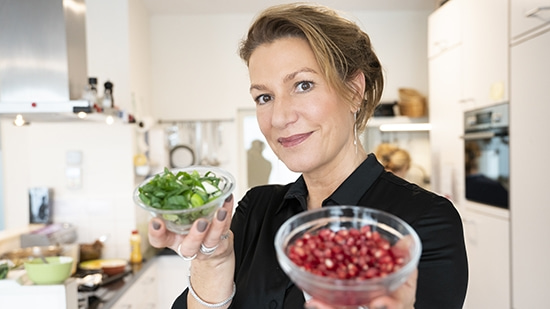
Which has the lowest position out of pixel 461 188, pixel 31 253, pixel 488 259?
pixel 488 259

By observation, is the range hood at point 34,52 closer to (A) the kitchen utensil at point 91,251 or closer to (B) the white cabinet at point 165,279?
(A) the kitchen utensil at point 91,251

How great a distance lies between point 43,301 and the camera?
2111mm

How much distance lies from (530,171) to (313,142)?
5.67ft

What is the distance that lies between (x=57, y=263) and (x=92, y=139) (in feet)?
5.55

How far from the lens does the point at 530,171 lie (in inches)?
96.0

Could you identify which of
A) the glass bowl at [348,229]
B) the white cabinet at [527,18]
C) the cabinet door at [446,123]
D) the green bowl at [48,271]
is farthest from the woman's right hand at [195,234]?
the cabinet door at [446,123]

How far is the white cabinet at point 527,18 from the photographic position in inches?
88.4

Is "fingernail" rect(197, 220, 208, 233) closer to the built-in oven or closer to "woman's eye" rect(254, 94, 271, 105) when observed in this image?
"woman's eye" rect(254, 94, 271, 105)

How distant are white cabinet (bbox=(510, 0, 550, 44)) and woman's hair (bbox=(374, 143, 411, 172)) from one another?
178 centimetres

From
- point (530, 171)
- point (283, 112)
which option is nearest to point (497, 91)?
point (530, 171)

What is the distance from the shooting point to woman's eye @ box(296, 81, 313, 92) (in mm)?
1121

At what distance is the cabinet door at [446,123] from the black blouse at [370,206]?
7.65 ft

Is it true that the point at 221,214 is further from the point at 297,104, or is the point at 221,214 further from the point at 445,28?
the point at 445,28

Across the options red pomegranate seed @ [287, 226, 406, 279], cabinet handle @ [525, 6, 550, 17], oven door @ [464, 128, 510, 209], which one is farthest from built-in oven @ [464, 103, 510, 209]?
red pomegranate seed @ [287, 226, 406, 279]
